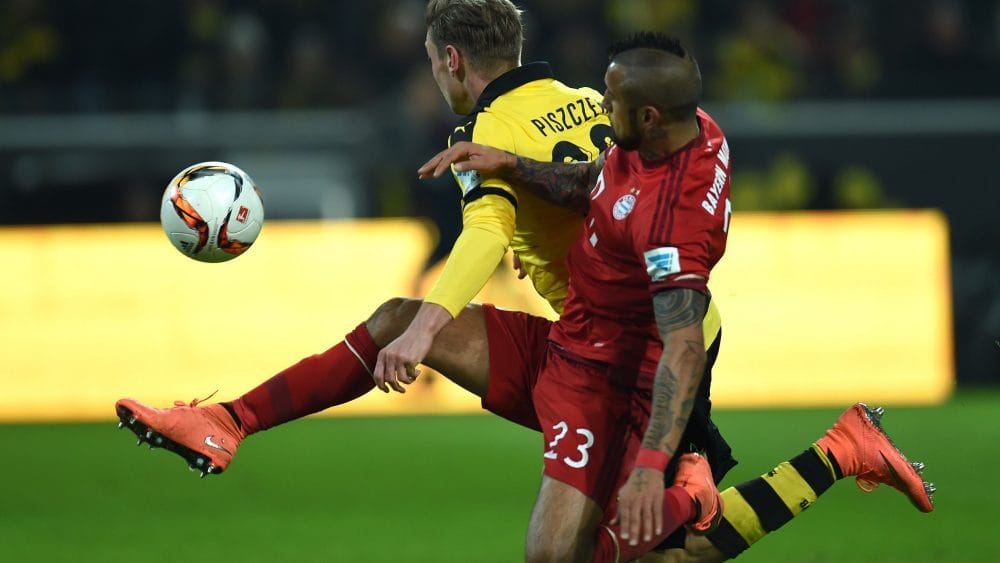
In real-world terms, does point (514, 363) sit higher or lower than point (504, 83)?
lower

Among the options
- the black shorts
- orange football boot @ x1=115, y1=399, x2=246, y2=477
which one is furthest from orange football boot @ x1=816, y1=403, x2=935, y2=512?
orange football boot @ x1=115, y1=399, x2=246, y2=477

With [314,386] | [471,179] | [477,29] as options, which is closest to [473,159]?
[471,179]

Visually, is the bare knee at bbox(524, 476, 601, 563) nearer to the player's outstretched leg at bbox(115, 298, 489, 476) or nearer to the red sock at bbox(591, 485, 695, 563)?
the red sock at bbox(591, 485, 695, 563)

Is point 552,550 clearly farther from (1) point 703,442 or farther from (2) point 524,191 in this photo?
(2) point 524,191

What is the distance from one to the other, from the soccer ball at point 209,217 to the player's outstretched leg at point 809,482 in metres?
1.88

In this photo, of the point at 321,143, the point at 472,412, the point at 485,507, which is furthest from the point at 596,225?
the point at 321,143

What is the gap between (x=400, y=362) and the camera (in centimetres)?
434

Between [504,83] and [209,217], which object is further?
[209,217]

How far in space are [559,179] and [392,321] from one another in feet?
2.45

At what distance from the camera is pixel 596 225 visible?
461cm

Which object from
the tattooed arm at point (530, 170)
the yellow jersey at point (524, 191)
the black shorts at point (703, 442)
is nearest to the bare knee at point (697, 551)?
the black shorts at point (703, 442)

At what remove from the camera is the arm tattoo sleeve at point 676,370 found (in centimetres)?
406

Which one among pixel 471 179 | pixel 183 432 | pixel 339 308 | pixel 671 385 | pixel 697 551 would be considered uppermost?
pixel 471 179

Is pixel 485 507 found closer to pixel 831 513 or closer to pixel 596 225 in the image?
pixel 831 513
